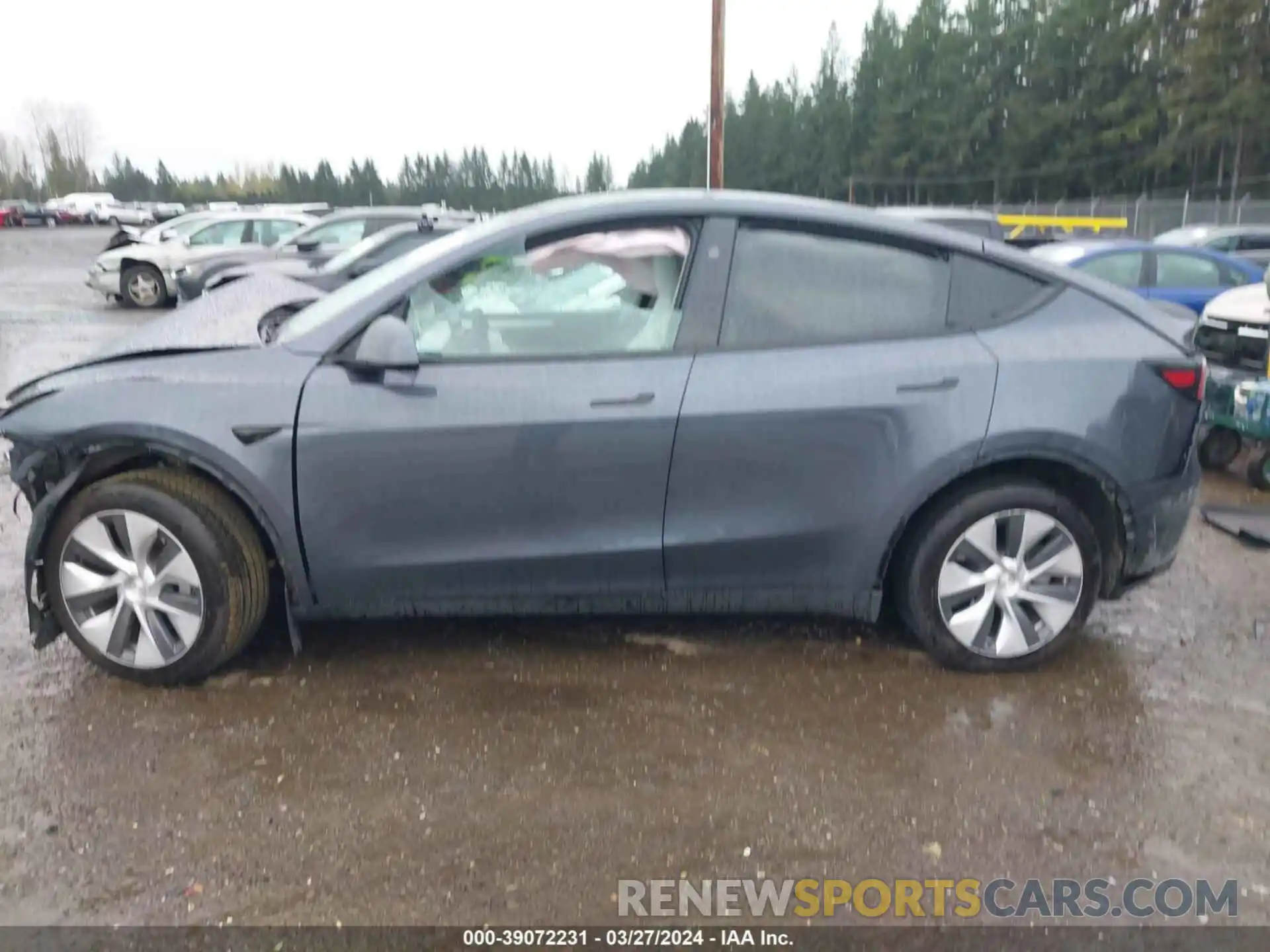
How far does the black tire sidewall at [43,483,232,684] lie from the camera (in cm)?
345

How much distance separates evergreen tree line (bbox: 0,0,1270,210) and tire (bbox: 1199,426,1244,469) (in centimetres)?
3156

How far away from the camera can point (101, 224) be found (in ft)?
210

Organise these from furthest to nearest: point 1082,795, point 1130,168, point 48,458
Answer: point 1130,168
point 48,458
point 1082,795

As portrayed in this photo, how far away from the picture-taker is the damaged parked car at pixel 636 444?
3.47 meters

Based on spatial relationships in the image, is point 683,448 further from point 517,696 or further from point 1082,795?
point 1082,795

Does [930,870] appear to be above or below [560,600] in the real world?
below

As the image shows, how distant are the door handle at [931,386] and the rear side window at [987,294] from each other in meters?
0.24

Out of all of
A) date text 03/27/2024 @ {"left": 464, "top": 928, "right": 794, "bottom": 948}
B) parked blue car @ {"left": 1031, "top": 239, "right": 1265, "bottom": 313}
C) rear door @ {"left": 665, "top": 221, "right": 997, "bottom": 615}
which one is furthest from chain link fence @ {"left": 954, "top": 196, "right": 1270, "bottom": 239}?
date text 03/27/2024 @ {"left": 464, "top": 928, "right": 794, "bottom": 948}

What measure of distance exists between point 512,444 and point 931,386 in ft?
4.67

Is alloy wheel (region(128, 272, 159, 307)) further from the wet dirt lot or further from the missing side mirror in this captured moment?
the missing side mirror

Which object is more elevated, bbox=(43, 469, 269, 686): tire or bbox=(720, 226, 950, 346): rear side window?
bbox=(720, 226, 950, 346): rear side window

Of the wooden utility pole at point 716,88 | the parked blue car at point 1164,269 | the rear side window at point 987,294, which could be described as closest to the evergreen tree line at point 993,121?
the wooden utility pole at point 716,88

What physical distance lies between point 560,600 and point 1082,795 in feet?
5.68

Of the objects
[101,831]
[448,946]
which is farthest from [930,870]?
[101,831]
